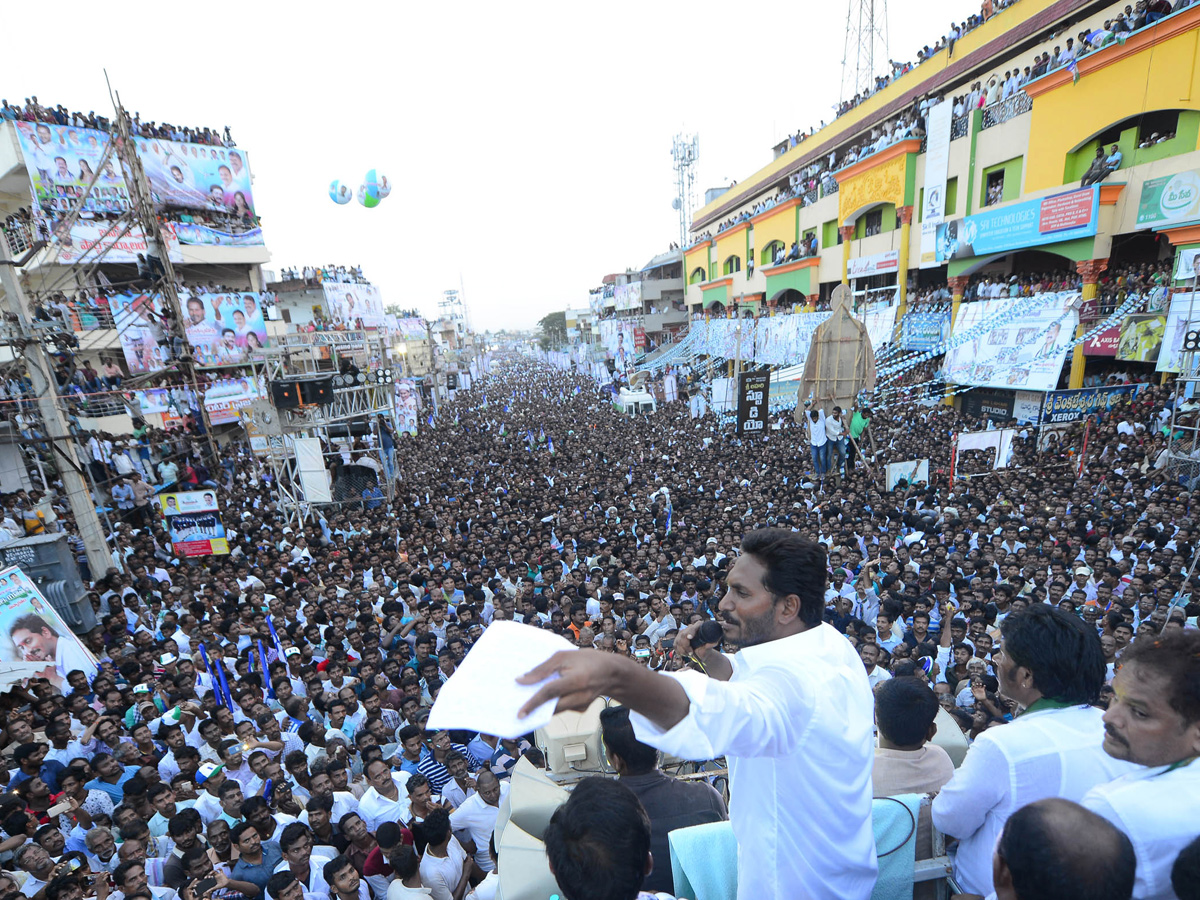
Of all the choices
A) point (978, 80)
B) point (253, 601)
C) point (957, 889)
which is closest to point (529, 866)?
point (957, 889)

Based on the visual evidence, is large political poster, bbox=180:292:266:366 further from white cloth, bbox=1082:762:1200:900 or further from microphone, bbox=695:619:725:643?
white cloth, bbox=1082:762:1200:900

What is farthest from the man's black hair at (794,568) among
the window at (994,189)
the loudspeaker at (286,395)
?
the window at (994,189)

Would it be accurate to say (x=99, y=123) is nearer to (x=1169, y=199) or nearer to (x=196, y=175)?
(x=196, y=175)

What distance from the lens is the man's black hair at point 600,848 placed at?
4.63ft

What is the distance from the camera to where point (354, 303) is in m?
34.3

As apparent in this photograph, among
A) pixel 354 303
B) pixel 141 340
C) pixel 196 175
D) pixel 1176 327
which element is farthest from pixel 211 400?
pixel 1176 327

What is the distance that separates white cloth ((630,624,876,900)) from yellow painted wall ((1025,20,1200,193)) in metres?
16.8

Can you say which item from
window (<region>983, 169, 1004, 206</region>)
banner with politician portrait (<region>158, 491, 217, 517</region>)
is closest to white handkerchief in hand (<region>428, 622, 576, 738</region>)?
banner with politician portrait (<region>158, 491, 217, 517</region>)

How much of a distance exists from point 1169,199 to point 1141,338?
2.96 m

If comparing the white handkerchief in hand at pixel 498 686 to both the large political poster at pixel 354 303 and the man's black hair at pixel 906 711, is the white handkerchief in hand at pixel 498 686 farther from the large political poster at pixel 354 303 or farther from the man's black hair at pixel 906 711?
the large political poster at pixel 354 303

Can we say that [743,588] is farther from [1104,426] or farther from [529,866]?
[1104,426]

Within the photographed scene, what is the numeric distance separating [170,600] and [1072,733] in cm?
944

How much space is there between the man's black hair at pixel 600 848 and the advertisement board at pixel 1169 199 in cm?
1628

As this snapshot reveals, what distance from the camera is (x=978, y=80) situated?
18375 millimetres
